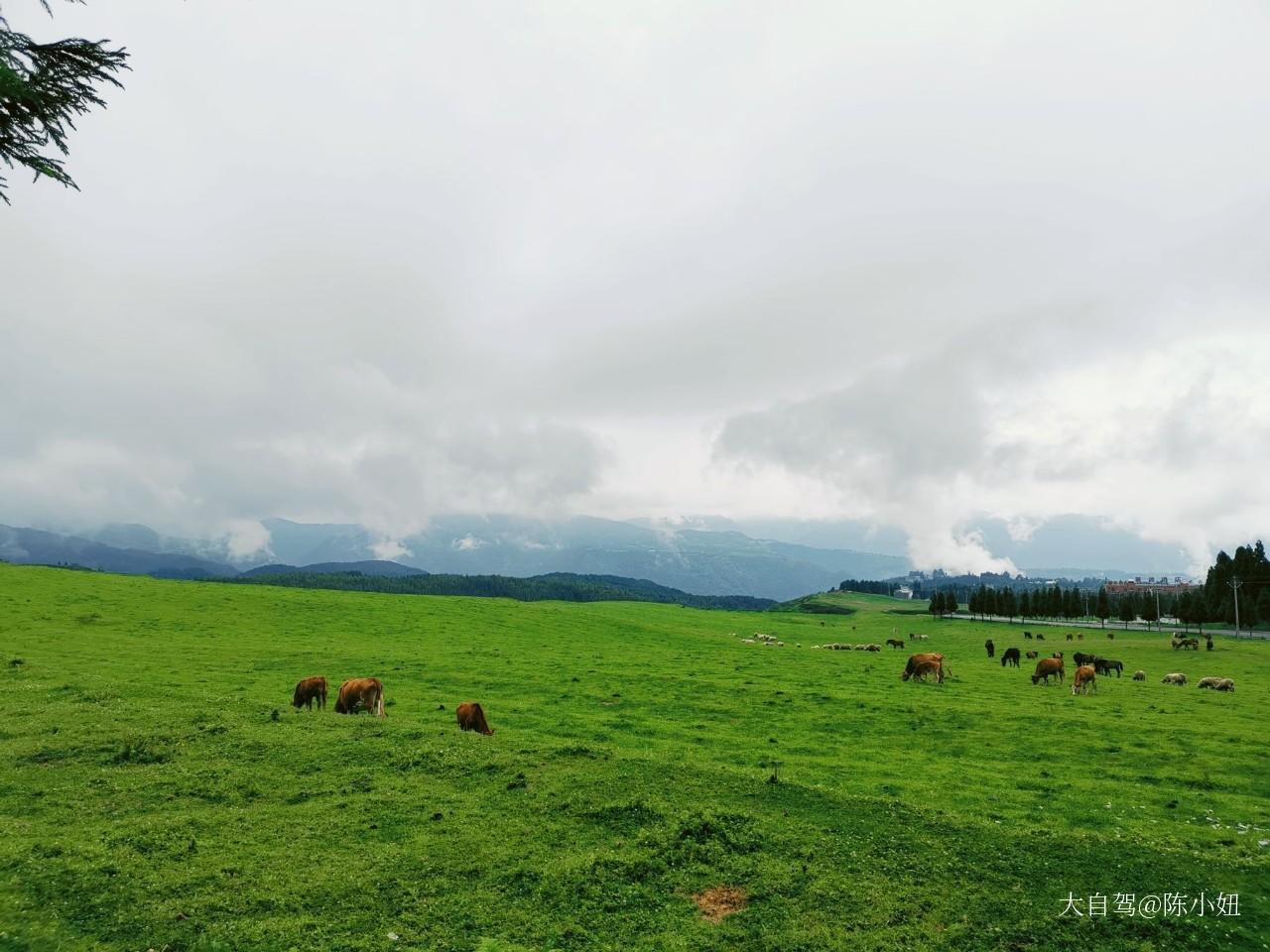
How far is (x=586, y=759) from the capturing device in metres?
15.8

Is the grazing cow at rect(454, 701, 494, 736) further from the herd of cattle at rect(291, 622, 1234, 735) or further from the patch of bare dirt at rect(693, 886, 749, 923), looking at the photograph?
the patch of bare dirt at rect(693, 886, 749, 923)

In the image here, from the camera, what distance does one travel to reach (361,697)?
22609 mm

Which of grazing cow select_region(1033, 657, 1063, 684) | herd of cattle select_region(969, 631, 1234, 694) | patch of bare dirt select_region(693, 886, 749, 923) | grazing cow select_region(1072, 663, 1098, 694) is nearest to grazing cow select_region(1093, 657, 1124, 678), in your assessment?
herd of cattle select_region(969, 631, 1234, 694)

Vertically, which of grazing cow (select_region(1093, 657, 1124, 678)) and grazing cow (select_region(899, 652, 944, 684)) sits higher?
grazing cow (select_region(899, 652, 944, 684))

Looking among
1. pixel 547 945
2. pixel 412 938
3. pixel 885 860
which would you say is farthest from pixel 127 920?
pixel 885 860

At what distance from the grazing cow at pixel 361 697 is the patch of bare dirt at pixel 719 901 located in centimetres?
1583

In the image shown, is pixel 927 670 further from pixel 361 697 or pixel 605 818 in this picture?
pixel 361 697

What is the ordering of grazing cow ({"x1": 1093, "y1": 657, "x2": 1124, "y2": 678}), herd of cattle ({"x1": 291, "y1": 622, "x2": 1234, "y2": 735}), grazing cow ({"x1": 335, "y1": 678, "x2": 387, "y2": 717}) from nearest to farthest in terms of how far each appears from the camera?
herd of cattle ({"x1": 291, "y1": 622, "x2": 1234, "y2": 735}), grazing cow ({"x1": 335, "y1": 678, "x2": 387, "y2": 717}), grazing cow ({"x1": 1093, "y1": 657, "x2": 1124, "y2": 678})

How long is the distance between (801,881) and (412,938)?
634 centimetres

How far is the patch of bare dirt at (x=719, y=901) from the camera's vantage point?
9.84 m

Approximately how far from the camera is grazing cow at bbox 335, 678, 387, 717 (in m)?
22.4

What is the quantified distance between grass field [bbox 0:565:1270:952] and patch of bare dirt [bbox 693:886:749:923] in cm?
16

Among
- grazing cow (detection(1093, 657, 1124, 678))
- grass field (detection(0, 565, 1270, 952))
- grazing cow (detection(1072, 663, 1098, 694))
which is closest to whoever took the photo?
grass field (detection(0, 565, 1270, 952))

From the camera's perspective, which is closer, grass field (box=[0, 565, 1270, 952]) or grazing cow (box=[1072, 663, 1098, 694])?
grass field (box=[0, 565, 1270, 952])
